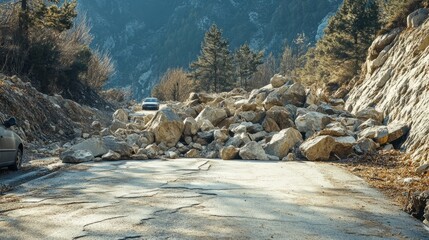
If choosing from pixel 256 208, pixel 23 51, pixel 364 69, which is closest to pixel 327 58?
pixel 364 69

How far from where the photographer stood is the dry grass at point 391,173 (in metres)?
7.77

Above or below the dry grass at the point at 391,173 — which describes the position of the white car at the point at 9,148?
above

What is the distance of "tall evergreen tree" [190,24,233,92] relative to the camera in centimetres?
6064

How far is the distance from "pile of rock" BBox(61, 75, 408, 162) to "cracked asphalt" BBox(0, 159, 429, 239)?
328cm

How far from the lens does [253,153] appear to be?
13.4m

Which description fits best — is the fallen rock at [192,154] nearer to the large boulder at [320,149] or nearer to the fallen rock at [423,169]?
the large boulder at [320,149]

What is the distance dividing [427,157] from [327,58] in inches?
1080

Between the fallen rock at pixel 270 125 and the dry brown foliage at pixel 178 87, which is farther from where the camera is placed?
the dry brown foliage at pixel 178 87

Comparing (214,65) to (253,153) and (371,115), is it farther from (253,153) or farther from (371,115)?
(253,153)

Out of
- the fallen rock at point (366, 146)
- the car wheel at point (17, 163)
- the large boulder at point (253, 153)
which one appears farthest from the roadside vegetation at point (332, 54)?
the car wheel at point (17, 163)

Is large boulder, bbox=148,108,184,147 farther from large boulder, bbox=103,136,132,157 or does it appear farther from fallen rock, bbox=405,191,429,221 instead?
fallen rock, bbox=405,191,429,221

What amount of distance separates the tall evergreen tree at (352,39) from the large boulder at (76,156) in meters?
24.5

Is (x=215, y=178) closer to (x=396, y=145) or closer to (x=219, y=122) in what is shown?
(x=396, y=145)

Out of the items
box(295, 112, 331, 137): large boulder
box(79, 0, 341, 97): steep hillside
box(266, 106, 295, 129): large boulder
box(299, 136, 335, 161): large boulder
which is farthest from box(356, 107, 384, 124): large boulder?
box(79, 0, 341, 97): steep hillside
